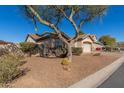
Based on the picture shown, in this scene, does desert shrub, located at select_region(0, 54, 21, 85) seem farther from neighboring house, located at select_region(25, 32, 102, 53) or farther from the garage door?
the garage door

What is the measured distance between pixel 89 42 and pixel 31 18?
→ 890 inches

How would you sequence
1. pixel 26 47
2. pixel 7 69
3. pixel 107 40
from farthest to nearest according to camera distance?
pixel 107 40 → pixel 26 47 → pixel 7 69

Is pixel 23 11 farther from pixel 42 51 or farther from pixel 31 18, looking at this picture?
pixel 42 51

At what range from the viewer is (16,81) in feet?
31.0

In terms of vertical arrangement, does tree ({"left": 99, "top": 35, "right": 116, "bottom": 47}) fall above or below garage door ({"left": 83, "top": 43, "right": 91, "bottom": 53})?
above

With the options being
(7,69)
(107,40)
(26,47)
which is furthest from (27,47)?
(107,40)

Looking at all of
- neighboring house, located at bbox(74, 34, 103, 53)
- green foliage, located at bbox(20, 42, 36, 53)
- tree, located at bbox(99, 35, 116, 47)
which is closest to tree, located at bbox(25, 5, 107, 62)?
green foliage, located at bbox(20, 42, 36, 53)

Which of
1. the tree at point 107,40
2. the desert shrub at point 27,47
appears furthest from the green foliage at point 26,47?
the tree at point 107,40

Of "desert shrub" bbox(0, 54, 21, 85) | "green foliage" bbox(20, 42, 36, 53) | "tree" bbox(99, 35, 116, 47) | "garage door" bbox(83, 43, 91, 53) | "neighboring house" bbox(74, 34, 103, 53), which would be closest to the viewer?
"desert shrub" bbox(0, 54, 21, 85)

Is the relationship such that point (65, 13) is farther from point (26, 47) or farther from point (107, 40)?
point (107, 40)

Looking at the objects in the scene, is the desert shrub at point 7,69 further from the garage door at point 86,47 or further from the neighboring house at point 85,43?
the garage door at point 86,47

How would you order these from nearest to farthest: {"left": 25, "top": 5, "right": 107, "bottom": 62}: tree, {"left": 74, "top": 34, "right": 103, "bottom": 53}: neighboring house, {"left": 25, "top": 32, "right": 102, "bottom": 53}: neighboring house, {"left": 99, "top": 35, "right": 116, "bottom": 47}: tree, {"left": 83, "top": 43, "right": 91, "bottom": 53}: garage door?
{"left": 25, "top": 5, "right": 107, "bottom": 62}: tree → {"left": 25, "top": 32, "right": 102, "bottom": 53}: neighboring house → {"left": 74, "top": 34, "right": 103, "bottom": 53}: neighboring house → {"left": 83, "top": 43, "right": 91, "bottom": 53}: garage door → {"left": 99, "top": 35, "right": 116, "bottom": 47}: tree

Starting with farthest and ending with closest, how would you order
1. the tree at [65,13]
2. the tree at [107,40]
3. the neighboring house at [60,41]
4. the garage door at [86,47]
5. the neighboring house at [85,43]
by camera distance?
1. the tree at [107,40]
2. the garage door at [86,47]
3. the neighboring house at [85,43]
4. the neighboring house at [60,41]
5. the tree at [65,13]
